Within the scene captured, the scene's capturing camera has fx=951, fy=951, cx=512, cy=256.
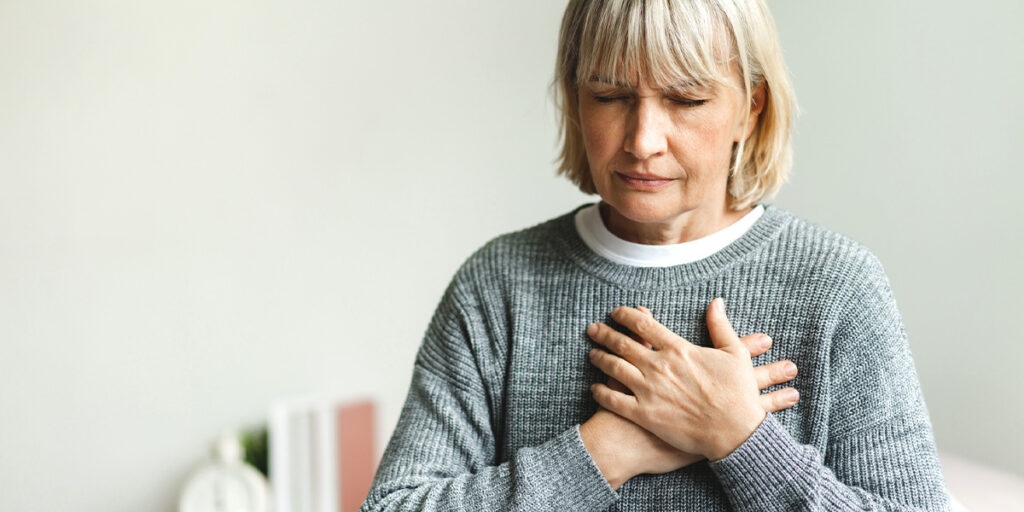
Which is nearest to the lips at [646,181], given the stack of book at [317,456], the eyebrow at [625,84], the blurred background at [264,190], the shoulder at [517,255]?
the eyebrow at [625,84]

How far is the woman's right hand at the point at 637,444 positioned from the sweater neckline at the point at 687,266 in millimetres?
149

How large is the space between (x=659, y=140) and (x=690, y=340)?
0.85ft

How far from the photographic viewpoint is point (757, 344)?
114 cm

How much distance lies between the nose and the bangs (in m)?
0.03

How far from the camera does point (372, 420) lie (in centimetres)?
283

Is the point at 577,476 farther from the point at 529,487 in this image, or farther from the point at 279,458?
the point at 279,458

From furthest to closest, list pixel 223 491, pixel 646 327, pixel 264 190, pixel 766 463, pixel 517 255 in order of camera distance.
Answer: pixel 264 190 < pixel 223 491 < pixel 517 255 < pixel 646 327 < pixel 766 463

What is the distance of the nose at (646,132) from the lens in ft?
3.53

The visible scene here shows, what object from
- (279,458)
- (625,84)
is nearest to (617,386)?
(625,84)

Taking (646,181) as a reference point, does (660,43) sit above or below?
above

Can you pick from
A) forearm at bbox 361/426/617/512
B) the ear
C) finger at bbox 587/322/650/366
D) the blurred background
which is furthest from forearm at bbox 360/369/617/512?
the blurred background

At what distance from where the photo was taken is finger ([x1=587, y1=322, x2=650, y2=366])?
1134 mm

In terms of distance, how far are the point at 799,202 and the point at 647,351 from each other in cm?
119

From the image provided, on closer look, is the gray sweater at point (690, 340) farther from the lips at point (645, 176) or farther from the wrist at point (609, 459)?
the lips at point (645, 176)
